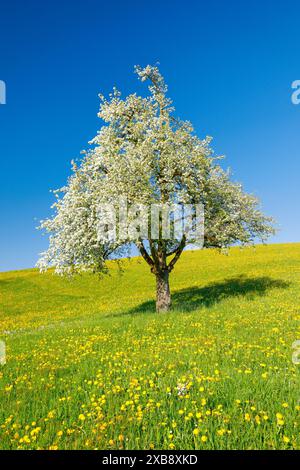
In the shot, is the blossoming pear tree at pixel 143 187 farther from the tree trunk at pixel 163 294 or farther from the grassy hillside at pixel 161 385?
the grassy hillside at pixel 161 385

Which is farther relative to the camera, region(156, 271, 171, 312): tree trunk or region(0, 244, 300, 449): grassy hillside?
region(156, 271, 171, 312): tree trunk

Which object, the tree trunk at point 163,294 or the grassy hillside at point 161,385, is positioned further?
the tree trunk at point 163,294

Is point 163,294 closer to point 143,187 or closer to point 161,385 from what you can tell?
point 143,187

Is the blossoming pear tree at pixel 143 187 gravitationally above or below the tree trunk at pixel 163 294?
above

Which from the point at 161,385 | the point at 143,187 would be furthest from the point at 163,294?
the point at 161,385

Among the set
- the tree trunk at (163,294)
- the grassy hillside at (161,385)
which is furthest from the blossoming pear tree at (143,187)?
the grassy hillside at (161,385)

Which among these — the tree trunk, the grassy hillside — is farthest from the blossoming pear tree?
the grassy hillside

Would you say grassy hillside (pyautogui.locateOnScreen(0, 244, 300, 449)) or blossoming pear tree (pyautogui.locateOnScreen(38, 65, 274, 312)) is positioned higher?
blossoming pear tree (pyautogui.locateOnScreen(38, 65, 274, 312))

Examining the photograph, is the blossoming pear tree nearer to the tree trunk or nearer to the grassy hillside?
the tree trunk

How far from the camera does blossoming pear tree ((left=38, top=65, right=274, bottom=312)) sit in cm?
2208

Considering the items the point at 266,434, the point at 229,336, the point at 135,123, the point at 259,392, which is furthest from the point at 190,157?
the point at 266,434

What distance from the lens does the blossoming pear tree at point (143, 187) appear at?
22078mm
